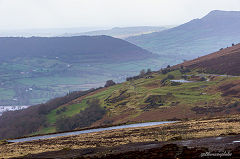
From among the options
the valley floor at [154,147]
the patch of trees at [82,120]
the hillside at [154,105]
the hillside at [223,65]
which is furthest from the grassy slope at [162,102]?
the valley floor at [154,147]

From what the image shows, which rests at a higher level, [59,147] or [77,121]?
[59,147]

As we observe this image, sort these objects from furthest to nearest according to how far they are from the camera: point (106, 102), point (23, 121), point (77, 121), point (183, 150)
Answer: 1. point (23, 121)
2. point (106, 102)
3. point (77, 121)
4. point (183, 150)

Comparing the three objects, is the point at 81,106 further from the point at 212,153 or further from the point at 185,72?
the point at 212,153

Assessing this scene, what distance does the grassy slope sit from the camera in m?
102

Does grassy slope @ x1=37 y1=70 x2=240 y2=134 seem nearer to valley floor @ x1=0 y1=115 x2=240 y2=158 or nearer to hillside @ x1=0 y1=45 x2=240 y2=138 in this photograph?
hillside @ x1=0 y1=45 x2=240 y2=138

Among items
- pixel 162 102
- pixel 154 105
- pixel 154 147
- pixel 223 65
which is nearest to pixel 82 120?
pixel 154 105

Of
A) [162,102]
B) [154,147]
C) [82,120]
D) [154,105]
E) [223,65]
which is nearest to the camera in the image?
[154,147]

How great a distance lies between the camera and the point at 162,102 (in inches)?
4705

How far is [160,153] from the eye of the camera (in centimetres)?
3297

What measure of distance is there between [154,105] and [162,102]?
323 cm

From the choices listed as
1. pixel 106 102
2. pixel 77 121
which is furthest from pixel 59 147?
pixel 106 102

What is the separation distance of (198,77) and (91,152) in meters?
123

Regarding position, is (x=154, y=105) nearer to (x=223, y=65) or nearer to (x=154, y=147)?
(x=223, y=65)

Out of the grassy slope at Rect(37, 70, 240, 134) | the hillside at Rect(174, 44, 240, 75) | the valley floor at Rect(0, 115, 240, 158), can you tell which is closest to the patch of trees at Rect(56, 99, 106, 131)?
the grassy slope at Rect(37, 70, 240, 134)
